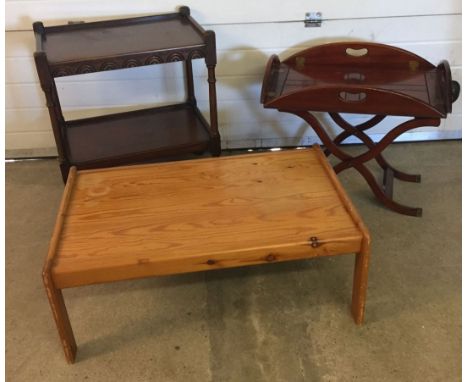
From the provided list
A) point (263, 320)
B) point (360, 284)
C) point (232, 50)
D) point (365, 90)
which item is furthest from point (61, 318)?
point (232, 50)

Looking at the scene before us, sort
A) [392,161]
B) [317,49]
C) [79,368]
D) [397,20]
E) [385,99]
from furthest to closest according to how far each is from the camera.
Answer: [392,161], [397,20], [317,49], [385,99], [79,368]

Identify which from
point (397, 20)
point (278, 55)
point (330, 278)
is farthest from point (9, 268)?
point (397, 20)

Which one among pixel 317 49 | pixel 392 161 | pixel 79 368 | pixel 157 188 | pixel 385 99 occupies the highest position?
pixel 317 49

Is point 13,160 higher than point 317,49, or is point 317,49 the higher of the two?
point 317,49

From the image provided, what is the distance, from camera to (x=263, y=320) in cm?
170

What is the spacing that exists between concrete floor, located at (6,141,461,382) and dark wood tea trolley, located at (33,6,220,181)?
1.47 ft

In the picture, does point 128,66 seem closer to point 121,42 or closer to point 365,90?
point 121,42

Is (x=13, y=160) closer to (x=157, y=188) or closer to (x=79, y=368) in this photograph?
(x=157, y=188)

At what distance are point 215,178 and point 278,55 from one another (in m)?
0.90

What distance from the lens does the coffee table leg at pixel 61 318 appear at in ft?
4.62

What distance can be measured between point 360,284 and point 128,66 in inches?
44.9

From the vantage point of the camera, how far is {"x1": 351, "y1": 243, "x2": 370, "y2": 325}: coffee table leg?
1.51 metres

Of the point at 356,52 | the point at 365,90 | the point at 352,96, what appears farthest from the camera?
the point at 356,52

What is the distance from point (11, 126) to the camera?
257cm
